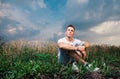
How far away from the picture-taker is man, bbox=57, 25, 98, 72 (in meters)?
11.8

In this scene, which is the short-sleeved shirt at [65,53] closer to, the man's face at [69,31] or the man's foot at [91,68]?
the man's face at [69,31]

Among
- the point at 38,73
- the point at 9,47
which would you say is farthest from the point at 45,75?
the point at 9,47

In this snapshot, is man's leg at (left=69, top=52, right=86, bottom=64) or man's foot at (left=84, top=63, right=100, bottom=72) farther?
man's leg at (left=69, top=52, right=86, bottom=64)

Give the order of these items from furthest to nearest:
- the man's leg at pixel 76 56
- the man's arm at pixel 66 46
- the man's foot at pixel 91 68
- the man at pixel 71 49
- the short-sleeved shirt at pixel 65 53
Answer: the short-sleeved shirt at pixel 65 53 < the man's leg at pixel 76 56 < the man at pixel 71 49 < the man's arm at pixel 66 46 < the man's foot at pixel 91 68

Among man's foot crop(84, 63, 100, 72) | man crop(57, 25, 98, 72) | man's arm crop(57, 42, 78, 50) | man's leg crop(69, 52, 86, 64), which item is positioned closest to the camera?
man's foot crop(84, 63, 100, 72)

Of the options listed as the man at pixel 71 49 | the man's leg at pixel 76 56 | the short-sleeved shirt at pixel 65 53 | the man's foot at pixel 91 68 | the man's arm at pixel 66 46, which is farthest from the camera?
the short-sleeved shirt at pixel 65 53

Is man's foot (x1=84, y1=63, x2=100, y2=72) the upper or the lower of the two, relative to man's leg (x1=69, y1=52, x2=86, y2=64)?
lower

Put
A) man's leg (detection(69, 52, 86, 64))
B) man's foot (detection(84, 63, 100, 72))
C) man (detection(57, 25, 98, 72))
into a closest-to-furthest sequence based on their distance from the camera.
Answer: man's foot (detection(84, 63, 100, 72))
man (detection(57, 25, 98, 72))
man's leg (detection(69, 52, 86, 64))

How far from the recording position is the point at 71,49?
1174 cm

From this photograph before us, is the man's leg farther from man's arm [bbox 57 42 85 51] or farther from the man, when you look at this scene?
man's arm [bbox 57 42 85 51]

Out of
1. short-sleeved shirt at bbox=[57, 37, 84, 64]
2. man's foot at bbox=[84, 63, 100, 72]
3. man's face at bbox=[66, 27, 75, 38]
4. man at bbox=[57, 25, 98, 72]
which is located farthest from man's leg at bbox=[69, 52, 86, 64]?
man's face at bbox=[66, 27, 75, 38]

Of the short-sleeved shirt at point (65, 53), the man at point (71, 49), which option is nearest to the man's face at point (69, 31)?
the man at point (71, 49)

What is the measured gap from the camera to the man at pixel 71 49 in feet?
38.9

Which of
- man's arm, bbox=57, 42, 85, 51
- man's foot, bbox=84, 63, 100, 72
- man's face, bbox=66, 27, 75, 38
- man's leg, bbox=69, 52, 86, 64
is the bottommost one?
man's foot, bbox=84, 63, 100, 72
